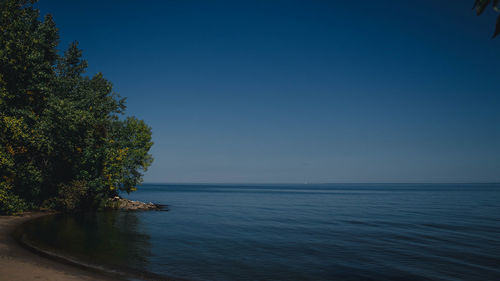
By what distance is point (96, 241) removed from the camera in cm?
2000

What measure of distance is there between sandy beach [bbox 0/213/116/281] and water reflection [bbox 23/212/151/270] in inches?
70.5

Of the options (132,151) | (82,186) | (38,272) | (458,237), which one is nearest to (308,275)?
(38,272)

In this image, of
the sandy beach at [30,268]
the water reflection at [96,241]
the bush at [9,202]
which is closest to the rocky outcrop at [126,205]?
the bush at [9,202]

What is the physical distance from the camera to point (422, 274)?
15312 millimetres

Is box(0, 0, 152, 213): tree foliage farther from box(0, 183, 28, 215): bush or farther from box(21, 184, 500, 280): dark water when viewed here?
box(21, 184, 500, 280): dark water

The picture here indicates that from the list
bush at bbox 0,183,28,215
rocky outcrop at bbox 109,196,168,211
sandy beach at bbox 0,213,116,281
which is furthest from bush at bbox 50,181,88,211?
sandy beach at bbox 0,213,116,281

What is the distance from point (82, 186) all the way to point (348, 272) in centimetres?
3176

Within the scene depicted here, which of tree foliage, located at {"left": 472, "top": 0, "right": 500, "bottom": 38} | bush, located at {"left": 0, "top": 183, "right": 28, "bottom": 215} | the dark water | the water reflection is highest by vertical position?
tree foliage, located at {"left": 472, "top": 0, "right": 500, "bottom": 38}

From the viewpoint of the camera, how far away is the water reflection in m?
15.6

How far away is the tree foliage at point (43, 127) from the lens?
959 inches

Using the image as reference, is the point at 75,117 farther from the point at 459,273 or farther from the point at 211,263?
the point at 459,273

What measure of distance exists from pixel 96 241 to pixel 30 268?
29.5 ft

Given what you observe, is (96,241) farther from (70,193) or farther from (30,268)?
(70,193)

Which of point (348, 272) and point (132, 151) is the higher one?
point (132, 151)
